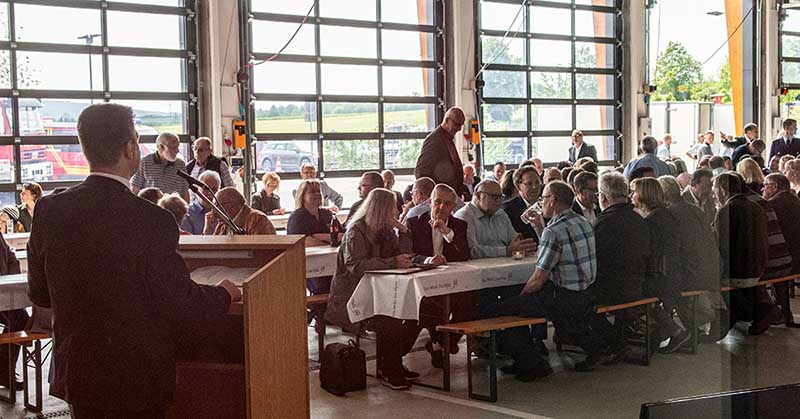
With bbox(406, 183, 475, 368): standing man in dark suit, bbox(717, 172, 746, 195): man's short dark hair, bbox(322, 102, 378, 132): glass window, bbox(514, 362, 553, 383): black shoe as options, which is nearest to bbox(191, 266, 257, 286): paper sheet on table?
bbox(406, 183, 475, 368): standing man in dark suit

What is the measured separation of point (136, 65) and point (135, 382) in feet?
25.9

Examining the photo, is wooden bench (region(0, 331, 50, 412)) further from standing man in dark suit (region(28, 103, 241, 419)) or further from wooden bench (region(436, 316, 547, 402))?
standing man in dark suit (region(28, 103, 241, 419))

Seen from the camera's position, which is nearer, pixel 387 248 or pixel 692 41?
pixel 692 41

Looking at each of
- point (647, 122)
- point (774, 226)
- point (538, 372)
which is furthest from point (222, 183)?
point (647, 122)

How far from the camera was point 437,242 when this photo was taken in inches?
228

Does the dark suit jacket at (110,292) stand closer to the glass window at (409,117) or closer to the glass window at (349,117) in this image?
the glass window at (349,117)

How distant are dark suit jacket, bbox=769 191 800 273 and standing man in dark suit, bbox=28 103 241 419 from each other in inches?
213

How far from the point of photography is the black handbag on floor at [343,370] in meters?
5.16

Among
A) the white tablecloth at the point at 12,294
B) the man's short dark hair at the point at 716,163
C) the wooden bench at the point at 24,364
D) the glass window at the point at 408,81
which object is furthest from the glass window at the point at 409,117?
the white tablecloth at the point at 12,294

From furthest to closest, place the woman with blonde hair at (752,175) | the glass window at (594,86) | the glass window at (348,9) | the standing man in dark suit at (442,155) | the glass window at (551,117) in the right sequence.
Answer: the glass window at (594,86)
the glass window at (551,117)
the glass window at (348,9)
the standing man in dark suit at (442,155)
the woman with blonde hair at (752,175)

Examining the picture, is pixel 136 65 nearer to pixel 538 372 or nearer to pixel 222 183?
pixel 222 183

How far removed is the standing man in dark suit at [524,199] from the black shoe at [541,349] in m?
0.67

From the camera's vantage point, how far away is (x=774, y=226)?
6613mm

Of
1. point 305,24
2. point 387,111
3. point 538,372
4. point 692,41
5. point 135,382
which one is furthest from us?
point 387,111
